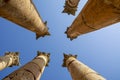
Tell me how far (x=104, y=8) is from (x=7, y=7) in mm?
3558

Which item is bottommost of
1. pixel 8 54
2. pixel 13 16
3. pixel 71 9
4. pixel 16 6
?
pixel 8 54

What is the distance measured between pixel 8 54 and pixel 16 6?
12.6 meters

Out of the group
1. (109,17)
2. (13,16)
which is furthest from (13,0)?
(109,17)

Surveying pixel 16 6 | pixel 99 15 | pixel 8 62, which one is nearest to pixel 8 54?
pixel 8 62

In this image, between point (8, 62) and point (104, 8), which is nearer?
point (104, 8)

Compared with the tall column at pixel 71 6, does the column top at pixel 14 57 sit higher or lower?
lower

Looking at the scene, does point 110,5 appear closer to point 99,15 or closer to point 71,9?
point 99,15

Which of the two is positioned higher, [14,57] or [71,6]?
[71,6]

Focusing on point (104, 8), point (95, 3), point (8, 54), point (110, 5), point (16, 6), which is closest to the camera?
point (110, 5)

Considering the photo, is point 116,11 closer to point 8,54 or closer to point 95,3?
point 95,3

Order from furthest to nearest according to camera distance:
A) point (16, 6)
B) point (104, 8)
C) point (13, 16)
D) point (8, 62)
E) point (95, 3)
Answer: point (8, 62) → point (13, 16) → point (16, 6) → point (95, 3) → point (104, 8)

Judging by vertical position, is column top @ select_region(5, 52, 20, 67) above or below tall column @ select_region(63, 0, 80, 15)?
below

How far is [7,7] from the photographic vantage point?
259 inches

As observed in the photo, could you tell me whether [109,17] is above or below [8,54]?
above
